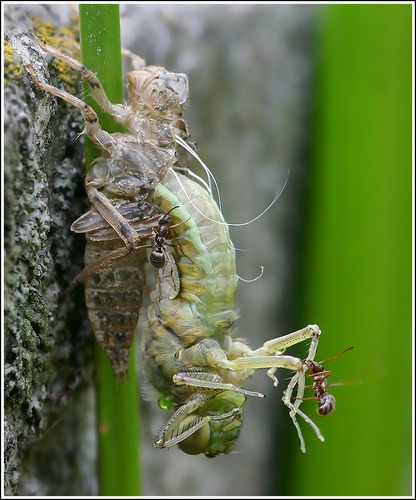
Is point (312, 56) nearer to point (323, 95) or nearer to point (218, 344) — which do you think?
point (323, 95)

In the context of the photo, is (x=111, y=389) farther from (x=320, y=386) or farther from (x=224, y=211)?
(x=224, y=211)

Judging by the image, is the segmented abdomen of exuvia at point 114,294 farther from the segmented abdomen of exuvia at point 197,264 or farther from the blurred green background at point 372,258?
the blurred green background at point 372,258

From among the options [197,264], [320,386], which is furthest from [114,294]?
[320,386]

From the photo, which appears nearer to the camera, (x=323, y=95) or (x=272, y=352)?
(x=272, y=352)

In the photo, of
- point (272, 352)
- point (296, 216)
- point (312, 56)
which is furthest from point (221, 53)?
point (272, 352)

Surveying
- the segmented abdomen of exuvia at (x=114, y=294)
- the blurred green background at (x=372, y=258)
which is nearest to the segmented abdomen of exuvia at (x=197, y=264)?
the segmented abdomen of exuvia at (x=114, y=294)
